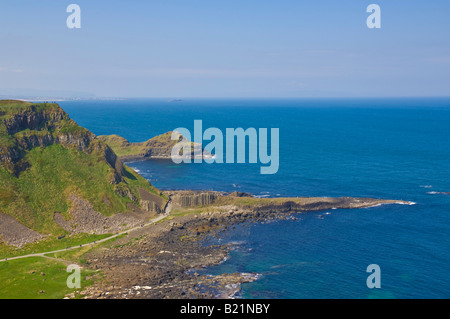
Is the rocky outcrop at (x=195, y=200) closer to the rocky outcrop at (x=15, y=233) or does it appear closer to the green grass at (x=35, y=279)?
the rocky outcrop at (x=15, y=233)

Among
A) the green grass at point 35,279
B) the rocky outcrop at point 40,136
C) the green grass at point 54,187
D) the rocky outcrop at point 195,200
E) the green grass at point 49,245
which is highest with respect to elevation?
the rocky outcrop at point 40,136

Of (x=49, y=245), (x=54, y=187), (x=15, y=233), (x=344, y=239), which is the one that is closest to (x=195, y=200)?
(x=54, y=187)

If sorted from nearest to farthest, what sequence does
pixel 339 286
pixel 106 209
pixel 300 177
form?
pixel 339 286 < pixel 106 209 < pixel 300 177

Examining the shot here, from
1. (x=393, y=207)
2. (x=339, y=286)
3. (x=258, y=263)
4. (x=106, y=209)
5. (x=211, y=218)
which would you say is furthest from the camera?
(x=393, y=207)

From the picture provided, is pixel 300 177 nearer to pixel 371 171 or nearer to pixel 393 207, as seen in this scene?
pixel 371 171

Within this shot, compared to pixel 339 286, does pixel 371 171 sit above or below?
above

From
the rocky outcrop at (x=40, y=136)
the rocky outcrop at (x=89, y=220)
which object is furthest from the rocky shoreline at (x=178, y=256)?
the rocky outcrop at (x=40, y=136)
